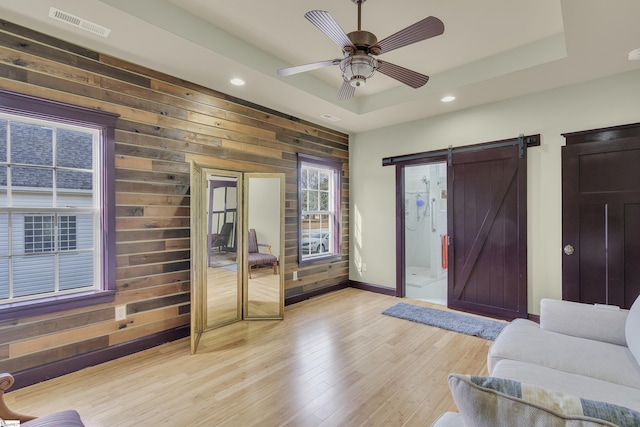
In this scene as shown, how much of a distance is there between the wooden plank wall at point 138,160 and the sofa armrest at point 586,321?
325 cm

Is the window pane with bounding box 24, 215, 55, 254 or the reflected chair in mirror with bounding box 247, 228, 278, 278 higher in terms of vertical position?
the window pane with bounding box 24, 215, 55, 254

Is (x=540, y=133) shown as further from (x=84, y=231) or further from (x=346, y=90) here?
(x=84, y=231)

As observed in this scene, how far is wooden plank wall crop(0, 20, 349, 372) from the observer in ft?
7.52

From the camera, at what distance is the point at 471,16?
8.12 ft

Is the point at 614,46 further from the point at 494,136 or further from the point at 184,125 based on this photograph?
the point at 184,125

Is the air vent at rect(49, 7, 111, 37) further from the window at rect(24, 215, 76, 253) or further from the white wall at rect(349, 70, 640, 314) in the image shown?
the white wall at rect(349, 70, 640, 314)

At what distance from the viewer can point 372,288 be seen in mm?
4977

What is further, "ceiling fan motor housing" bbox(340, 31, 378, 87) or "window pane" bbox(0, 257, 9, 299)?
"window pane" bbox(0, 257, 9, 299)

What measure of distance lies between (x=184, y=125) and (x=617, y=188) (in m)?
4.43

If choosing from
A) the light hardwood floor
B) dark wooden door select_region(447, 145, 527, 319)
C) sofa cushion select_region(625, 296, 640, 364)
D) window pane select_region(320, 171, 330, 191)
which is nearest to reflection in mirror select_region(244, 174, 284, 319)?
the light hardwood floor

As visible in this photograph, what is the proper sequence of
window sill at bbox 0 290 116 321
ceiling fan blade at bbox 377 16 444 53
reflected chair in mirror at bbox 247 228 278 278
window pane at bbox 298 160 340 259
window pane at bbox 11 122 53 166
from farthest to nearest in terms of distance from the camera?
window pane at bbox 298 160 340 259
reflected chair in mirror at bbox 247 228 278 278
window pane at bbox 11 122 53 166
window sill at bbox 0 290 116 321
ceiling fan blade at bbox 377 16 444 53

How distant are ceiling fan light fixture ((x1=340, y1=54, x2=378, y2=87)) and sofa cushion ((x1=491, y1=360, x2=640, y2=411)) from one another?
2010mm

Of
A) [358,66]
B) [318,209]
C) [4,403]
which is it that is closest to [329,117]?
[318,209]

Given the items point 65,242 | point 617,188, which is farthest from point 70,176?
point 617,188
